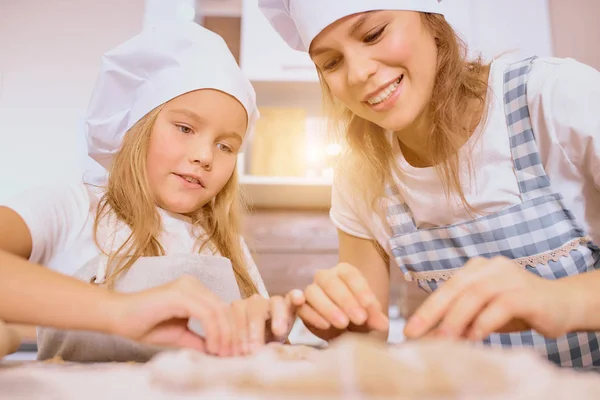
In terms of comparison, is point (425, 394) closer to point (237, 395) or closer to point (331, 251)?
point (237, 395)

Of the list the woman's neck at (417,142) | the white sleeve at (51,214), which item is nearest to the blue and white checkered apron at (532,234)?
the woman's neck at (417,142)

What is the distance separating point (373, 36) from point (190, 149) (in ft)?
1.17

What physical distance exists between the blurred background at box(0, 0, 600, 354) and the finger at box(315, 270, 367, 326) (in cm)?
101

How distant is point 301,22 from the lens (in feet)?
2.52

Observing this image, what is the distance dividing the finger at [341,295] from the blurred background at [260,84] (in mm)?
1005

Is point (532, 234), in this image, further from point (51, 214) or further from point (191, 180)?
point (51, 214)

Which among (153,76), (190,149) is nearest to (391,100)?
(190,149)

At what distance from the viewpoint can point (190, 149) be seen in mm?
793

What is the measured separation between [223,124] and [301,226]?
92 centimetres

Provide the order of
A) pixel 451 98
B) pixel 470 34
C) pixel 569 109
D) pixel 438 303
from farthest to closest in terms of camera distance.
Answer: pixel 470 34, pixel 451 98, pixel 569 109, pixel 438 303

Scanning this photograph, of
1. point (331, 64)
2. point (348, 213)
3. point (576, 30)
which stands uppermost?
point (331, 64)

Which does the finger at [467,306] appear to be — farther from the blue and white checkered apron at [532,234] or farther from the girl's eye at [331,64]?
the girl's eye at [331,64]

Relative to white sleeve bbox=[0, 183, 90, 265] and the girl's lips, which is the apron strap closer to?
the girl's lips

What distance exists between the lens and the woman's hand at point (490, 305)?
15.7 inches
